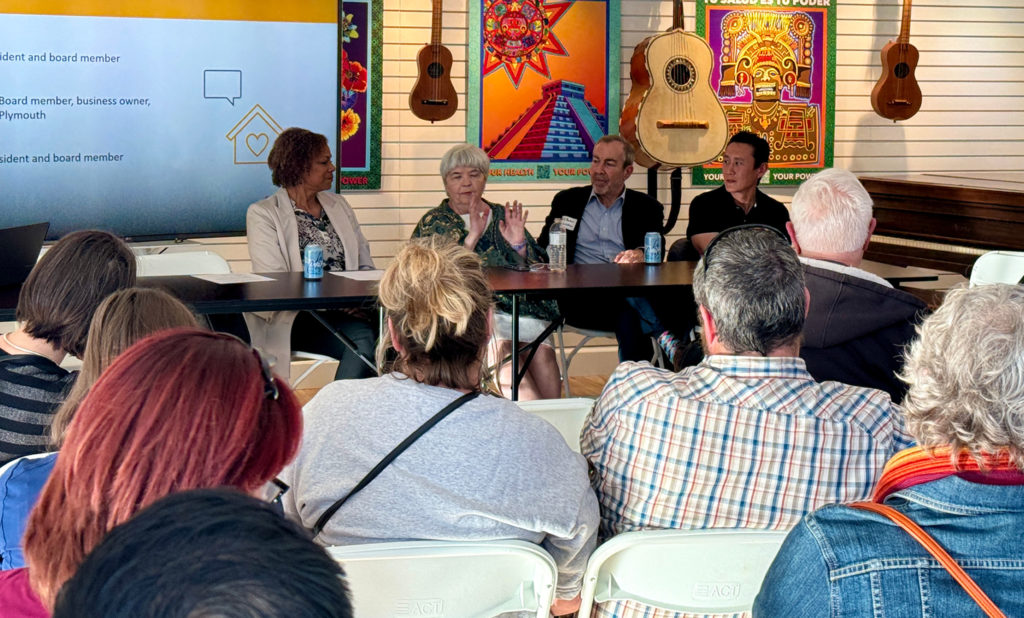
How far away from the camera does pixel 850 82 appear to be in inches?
270

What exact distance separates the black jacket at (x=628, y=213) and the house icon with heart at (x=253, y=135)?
1.48 metres

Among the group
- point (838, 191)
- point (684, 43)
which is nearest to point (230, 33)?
point (684, 43)

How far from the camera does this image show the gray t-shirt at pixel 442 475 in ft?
6.11

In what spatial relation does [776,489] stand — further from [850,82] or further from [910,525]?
[850,82]

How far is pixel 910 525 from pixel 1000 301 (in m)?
0.34

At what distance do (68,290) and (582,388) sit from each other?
4192 millimetres

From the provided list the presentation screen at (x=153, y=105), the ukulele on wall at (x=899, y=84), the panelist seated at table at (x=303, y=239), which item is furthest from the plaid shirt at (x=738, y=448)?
the ukulele on wall at (x=899, y=84)

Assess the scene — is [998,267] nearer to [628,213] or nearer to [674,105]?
[628,213]

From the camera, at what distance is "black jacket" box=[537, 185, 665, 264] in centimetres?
557

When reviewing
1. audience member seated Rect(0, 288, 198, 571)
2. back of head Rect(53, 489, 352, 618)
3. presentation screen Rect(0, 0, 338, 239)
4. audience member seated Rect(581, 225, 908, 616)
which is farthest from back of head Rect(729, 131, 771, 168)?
back of head Rect(53, 489, 352, 618)

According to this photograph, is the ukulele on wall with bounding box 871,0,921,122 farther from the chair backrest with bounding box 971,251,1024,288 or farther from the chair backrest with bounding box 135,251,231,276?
the chair backrest with bounding box 135,251,231,276

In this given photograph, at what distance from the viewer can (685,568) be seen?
1814 mm

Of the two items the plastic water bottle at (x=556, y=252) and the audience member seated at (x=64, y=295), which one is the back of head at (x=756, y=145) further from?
the audience member seated at (x=64, y=295)

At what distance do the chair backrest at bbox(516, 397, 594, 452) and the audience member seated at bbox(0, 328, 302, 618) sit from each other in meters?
1.51
